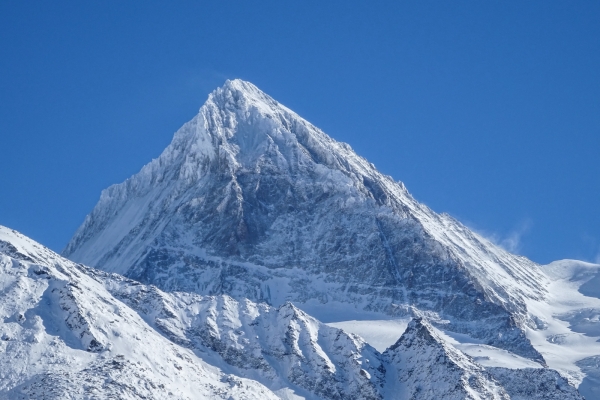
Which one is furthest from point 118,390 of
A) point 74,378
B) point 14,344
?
point 14,344

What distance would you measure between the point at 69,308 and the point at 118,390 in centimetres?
2202

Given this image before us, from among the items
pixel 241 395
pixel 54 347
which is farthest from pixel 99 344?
pixel 241 395

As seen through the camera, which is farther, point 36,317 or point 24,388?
point 36,317

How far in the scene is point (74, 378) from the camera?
182 m

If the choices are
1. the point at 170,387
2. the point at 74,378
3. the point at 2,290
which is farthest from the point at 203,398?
the point at 2,290

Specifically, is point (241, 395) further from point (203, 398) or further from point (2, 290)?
point (2, 290)

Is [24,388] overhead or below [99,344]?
below

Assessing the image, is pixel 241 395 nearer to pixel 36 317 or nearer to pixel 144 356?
pixel 144 356

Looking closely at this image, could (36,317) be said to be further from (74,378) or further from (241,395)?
(241,395)

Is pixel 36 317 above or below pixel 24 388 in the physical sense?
above

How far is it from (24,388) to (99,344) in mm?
17750

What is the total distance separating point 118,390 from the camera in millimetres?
181000

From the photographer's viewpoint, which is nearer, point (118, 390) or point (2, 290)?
point (118, 390)

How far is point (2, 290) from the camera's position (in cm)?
19862
